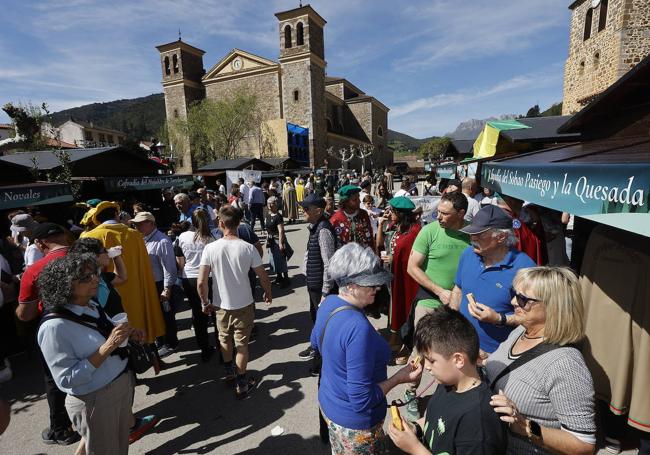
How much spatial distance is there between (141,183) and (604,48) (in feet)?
80.6

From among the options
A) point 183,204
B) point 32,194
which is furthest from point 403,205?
point 32,194

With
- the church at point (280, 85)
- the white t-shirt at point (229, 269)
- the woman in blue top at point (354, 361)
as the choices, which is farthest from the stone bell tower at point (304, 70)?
the woman in blue top at point (354, 361)

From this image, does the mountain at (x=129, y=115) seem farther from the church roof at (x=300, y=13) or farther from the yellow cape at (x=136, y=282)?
the yellow cape at (x=136, y=282)

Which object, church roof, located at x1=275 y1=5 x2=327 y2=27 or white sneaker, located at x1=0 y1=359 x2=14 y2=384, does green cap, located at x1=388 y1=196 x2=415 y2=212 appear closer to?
white sneaker, located at x1=0 y1=359 x2=14 y2=384

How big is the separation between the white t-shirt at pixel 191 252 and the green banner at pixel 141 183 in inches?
307

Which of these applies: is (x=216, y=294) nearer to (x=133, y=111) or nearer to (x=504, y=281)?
(x=504, y=281)

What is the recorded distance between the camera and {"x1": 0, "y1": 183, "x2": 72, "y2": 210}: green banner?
18.4 ft

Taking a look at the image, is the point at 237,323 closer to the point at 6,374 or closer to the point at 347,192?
the point at 347,192

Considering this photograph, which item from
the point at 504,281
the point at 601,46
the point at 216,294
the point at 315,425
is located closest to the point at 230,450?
the point at 315,425

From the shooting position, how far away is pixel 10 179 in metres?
7.65

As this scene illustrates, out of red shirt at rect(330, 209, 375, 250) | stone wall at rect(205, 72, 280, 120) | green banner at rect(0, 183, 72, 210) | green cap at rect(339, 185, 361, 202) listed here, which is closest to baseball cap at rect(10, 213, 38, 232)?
green banner at rect(0, 183, 72, 210)

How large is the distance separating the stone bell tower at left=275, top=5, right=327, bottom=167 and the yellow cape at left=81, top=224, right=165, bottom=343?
3440 cm

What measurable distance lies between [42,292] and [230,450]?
2044 millimetres

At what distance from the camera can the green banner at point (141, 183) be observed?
10.3 meters
